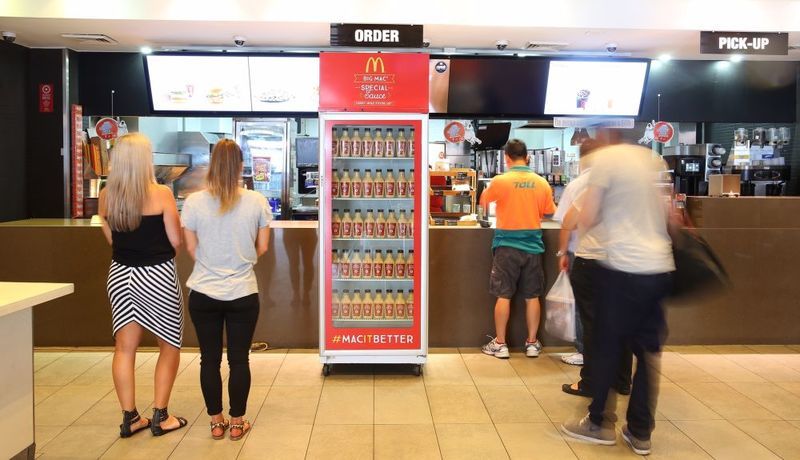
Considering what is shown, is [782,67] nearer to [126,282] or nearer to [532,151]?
[532,151]

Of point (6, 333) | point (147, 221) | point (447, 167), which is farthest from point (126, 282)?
point (447, 167)

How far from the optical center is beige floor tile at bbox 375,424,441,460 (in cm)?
355

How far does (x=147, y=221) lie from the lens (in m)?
3.63

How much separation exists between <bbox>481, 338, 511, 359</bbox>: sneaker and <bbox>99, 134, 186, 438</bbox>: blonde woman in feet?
8.71

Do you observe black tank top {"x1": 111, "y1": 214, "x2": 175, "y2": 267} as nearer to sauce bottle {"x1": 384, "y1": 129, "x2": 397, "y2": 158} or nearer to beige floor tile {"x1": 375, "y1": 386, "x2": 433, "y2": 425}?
beige floor tile {"x1": 375, "y1": 386, "x2": 433, "y2": 425}

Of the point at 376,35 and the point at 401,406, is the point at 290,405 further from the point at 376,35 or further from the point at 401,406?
the point at 376,35

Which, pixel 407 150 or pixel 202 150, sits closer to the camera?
pixel 407 150

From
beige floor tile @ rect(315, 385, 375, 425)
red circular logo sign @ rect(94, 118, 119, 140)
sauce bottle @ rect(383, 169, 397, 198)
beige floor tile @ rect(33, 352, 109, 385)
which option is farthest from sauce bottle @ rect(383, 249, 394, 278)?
red circular logo sign @ rect(94, 118, 119, 140)

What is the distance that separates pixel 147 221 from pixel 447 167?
15.8ft

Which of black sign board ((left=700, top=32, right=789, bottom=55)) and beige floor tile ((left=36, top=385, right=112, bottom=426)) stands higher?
black sign board ((left=700, top=32, right=789, bottom=55))

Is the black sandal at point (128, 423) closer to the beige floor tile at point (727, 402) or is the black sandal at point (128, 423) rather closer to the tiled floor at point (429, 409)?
the tiled floor at point (429, 409)

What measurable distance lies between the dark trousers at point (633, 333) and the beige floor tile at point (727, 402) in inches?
36.1

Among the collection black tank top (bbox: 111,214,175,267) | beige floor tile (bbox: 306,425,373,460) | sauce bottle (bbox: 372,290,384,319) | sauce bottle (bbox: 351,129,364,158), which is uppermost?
sauce bottle (bbox: 351,129,364,158)

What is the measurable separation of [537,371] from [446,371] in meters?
0.69
